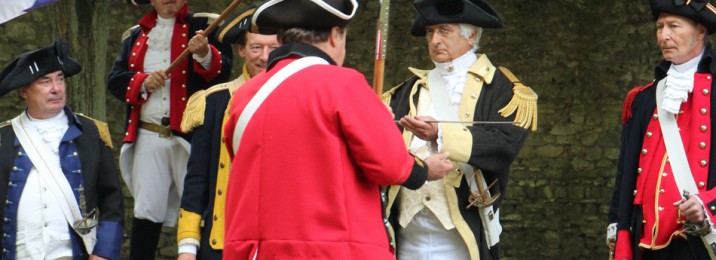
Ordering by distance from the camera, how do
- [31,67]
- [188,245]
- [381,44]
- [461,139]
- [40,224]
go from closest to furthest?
[381,44] < [461,139] < [188,245] < [40,224] < [31,67]

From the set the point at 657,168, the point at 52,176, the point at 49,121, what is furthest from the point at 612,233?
the point at 49,121

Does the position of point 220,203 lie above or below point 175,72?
below

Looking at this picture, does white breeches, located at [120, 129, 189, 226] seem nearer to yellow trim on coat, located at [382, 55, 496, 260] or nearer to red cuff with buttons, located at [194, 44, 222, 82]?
red cuff with buttons, located at [194, 44, 222, 82]

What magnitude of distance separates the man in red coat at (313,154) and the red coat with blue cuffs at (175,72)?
278 cm

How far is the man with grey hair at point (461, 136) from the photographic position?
6680 mm

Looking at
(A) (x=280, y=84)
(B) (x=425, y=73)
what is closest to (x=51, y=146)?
(B) (x=425, y=73)

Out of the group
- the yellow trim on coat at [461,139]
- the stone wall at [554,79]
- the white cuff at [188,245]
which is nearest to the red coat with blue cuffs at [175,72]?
the white cuff at [188,245]

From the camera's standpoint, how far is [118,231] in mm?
7559

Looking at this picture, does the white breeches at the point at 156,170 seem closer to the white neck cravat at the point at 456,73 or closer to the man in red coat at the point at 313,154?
the white neck cravat at the point at 456,73

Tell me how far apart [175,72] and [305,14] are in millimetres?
3100

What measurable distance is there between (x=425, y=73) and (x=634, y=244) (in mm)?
1265

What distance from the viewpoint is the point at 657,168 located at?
6738mm

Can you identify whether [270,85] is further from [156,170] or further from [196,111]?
[156,170]

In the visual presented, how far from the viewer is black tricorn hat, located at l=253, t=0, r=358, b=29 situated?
5.43 m
